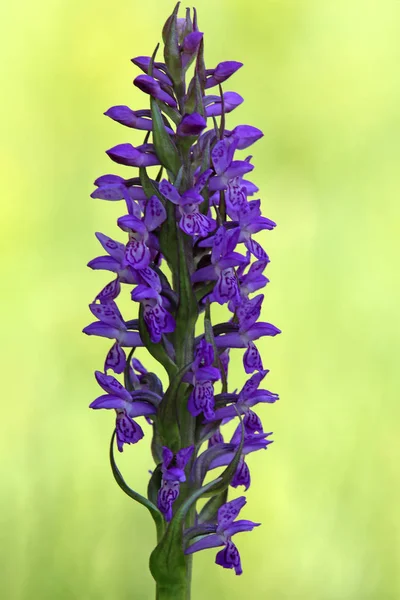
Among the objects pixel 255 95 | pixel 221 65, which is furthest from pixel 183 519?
pixel 255 95

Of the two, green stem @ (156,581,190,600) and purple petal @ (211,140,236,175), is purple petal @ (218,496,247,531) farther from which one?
purple petal @ (211,140,236,175)

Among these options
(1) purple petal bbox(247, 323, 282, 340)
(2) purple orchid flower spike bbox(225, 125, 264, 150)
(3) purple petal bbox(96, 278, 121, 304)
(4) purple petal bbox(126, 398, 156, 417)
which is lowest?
(4) purple petal bbox(126, 398, 156, 417)

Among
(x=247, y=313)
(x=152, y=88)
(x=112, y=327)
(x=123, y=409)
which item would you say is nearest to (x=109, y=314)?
(x=112, y=327)

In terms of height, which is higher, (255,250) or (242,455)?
(255,250)

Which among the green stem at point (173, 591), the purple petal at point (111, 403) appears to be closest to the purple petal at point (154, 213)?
the purple petal at point (111, 403)

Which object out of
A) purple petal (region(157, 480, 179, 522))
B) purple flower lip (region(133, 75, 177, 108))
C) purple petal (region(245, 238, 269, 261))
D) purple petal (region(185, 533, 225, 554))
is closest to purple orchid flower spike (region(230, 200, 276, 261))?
purple petal (region(245, 238, 269, 261))

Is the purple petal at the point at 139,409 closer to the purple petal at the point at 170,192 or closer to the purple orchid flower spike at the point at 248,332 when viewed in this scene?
the purple orchid flower spike at the point at 248,332

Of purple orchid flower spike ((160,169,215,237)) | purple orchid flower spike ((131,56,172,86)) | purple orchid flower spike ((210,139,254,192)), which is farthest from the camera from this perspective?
purple orchid flower spike ((131,56,172,86))

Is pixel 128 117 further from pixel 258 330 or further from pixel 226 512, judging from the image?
pixel 226 512
